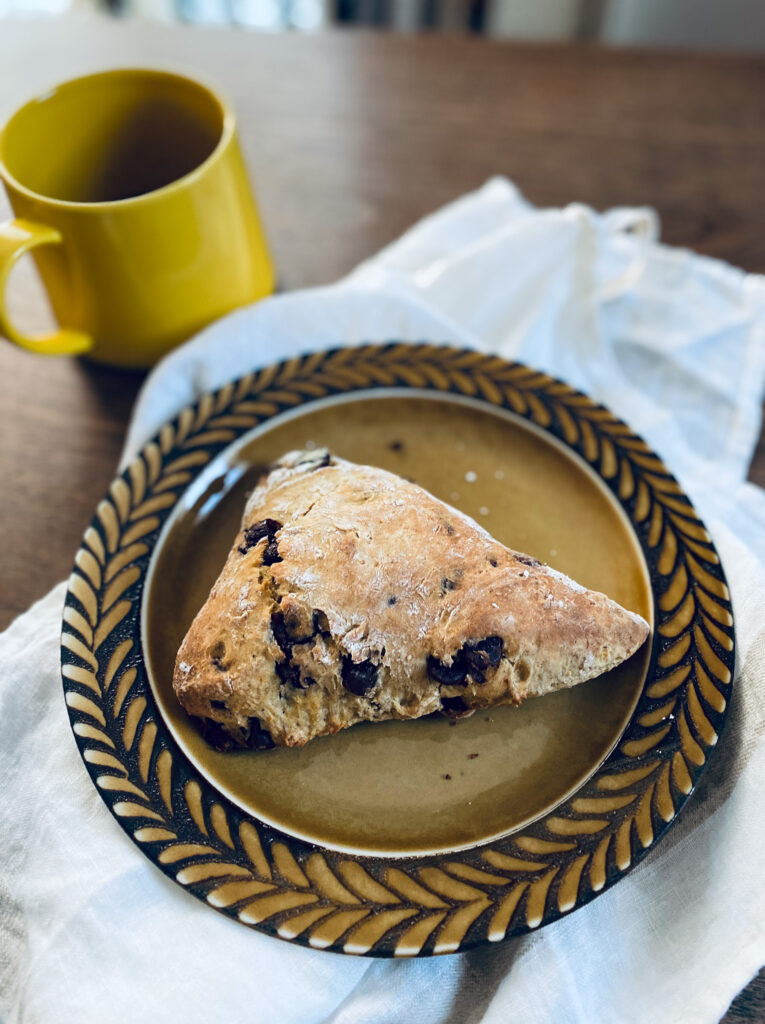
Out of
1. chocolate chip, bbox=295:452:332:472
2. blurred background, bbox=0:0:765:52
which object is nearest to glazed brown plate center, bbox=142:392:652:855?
chocolate chip, bbox=295:452:332:472

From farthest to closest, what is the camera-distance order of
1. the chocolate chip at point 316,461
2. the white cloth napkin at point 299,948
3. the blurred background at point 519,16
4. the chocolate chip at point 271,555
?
the blurred background at point 519,16
the chocolate chip at point 316,461
the chocolate chip at point 271,555
the white cloth napkin at point 299,948

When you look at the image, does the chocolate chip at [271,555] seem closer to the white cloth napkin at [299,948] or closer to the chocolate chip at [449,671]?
the chocolate chip at [449,671]

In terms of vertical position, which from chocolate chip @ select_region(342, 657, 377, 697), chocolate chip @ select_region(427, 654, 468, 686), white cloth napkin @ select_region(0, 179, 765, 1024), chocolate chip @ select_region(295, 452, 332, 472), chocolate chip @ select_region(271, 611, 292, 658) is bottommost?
white cloth napkin @ select_region(0, 179, 765, 1024)

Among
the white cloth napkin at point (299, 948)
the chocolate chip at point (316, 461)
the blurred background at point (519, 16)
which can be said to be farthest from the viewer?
the blurred background at point (519, 16)

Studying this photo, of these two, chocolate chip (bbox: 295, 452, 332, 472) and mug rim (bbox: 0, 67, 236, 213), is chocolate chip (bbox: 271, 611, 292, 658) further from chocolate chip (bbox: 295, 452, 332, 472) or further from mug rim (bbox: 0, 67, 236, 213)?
mug rim (bbox: 0, 67, 236, 213)

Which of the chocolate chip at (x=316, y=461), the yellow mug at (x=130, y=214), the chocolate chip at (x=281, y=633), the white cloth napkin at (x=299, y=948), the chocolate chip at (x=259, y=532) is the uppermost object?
the yellow mug at (x=130, y=214)

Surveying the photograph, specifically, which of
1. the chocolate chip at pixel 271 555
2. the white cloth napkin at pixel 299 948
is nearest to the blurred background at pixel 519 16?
the white cloth napkin at pixel 299 948

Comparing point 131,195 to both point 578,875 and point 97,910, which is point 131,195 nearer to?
point 97,910
